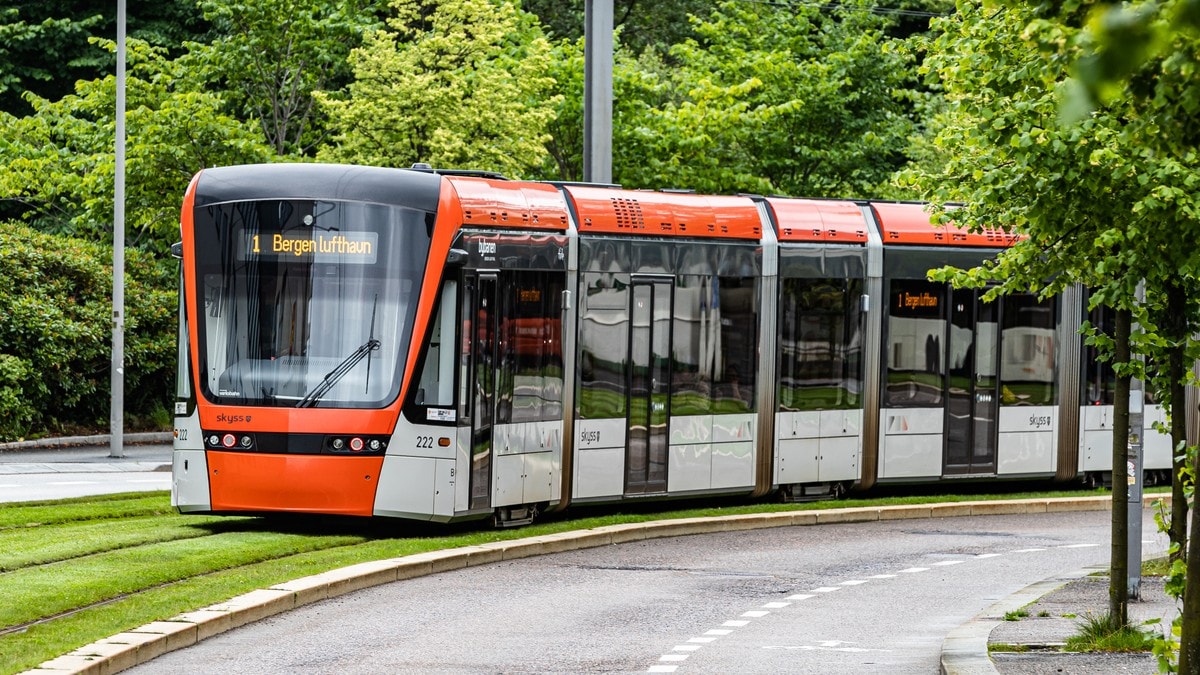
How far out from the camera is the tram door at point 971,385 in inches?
940

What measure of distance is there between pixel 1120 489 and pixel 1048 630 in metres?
1.01

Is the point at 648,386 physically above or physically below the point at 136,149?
below

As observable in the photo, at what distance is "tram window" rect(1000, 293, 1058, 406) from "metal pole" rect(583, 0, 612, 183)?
5.37 m

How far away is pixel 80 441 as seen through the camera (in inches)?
1296

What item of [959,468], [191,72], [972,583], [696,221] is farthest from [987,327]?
[191,72]

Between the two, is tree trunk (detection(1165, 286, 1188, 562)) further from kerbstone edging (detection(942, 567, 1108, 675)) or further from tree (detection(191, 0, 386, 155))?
tree (detection(191, 0, 386, 155))

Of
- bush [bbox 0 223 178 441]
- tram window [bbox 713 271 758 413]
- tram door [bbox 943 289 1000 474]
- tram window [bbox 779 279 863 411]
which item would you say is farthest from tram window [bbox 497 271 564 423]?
bush [bbox 0 223 178 441]

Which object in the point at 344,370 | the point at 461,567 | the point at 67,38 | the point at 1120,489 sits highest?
the point at 67,38

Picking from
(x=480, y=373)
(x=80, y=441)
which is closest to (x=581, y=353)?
(x=480, y=373)

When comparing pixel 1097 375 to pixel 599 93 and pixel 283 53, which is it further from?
pixel 283 53

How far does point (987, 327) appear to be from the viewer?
79.5ft

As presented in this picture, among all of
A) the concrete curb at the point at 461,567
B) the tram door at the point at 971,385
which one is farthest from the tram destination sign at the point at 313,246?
the tram door at the point at 971,385

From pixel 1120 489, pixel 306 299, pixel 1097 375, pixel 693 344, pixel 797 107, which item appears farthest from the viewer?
pixel 797 107

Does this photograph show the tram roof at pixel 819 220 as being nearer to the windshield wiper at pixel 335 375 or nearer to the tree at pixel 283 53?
the windshield wiper at pixel 335 375
